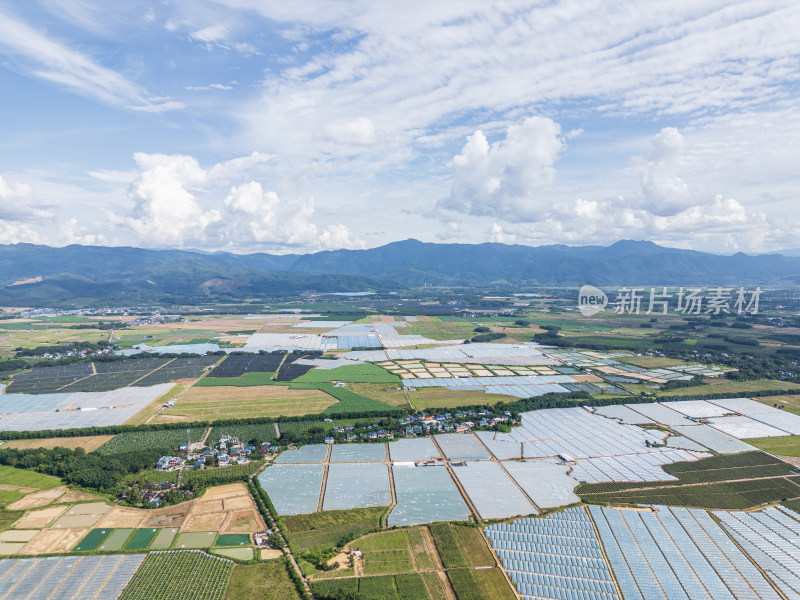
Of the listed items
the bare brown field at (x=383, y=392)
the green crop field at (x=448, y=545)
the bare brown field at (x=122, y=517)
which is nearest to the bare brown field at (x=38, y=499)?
the bare brown field at (x=122, y=517)

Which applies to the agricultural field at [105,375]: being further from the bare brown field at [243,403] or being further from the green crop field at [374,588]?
the green crop field at [374,588]

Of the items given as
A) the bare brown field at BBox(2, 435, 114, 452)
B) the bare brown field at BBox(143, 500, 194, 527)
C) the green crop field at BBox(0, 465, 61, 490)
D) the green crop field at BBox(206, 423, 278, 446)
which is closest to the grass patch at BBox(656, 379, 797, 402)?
the green crop field at BBox(206, 423, 278, 446)

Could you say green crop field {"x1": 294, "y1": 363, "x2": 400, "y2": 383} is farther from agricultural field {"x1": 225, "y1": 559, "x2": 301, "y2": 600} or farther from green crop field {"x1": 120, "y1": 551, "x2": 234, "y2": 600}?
agricultural field {"x1": 225, "y1": 559, "x2": 301, "y2": 600}

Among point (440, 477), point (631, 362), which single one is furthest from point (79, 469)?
point (631, 362)

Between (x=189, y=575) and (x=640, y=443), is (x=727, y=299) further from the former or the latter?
(x=189, y=575)

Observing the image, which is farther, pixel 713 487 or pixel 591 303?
pixel 591 303

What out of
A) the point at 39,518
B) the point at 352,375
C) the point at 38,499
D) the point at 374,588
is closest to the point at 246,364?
the point at 352,375

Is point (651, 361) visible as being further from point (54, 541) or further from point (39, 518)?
point (39, 518)
